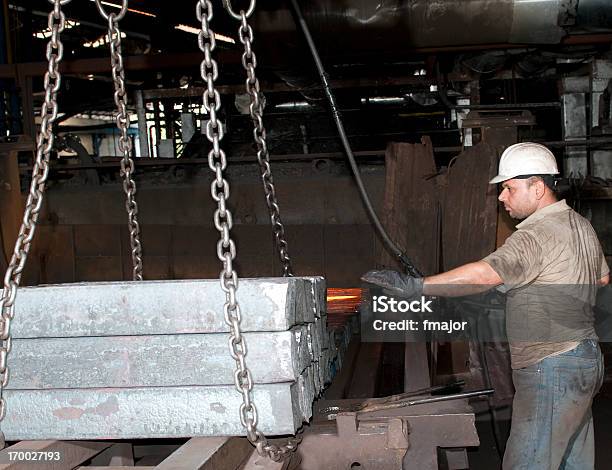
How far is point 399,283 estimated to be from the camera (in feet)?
10.1

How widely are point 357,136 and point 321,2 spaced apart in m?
2.63

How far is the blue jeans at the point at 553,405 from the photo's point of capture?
2.78 metres

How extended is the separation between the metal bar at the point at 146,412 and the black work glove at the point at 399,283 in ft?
3.89

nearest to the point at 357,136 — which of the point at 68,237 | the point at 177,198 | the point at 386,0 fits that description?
the point at 177,198

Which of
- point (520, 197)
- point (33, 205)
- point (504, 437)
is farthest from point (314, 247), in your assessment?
point (33, 205)

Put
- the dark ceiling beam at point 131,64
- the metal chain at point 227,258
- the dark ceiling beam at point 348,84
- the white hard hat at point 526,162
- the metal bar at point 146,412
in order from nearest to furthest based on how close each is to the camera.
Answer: the metal chain at point 227,258 < the metal bar at point 146,412 < the white hard hat at point 526,162 < the dark ceiling beam at point 131,64 < the dark ceiling beam at point 348,84

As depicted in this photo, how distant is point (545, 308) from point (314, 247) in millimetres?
4607

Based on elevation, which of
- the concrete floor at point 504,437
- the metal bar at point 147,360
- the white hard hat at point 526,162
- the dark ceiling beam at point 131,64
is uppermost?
the dark ceiling beam at point 131,64

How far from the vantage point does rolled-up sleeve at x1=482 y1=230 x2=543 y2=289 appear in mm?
2748

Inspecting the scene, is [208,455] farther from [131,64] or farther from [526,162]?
[131,64]

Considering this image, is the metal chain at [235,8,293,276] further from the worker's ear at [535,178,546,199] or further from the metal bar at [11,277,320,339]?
the worker's ear at [535,178,546,199]

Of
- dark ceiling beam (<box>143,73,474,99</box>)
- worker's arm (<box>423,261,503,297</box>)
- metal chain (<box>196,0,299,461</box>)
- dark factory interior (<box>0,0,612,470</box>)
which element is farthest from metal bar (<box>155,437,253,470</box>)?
dark ceiling beam (<box>143,73,474,99</box>)

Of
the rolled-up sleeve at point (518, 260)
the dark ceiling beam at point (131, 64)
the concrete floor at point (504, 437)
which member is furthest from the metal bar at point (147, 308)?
the dark ceiling beam at point (131, 64)

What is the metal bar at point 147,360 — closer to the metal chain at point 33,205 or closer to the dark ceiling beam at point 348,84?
the metal chain at point 33,205
